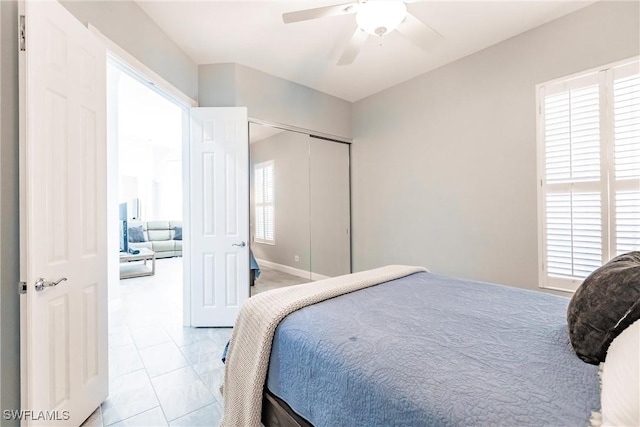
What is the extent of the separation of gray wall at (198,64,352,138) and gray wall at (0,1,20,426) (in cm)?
187

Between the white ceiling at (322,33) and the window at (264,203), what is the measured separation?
115 centimetres

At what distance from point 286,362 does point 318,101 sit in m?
3.47

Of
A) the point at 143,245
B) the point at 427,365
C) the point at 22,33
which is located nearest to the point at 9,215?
the point at 22,33

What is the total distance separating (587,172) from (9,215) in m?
3.75

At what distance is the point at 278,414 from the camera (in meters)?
1.21

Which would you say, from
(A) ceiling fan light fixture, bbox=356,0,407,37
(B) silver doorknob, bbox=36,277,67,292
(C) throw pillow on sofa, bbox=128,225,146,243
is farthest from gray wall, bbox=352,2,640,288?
(C) throw pillow on sofa, bbox=128,225,146,243

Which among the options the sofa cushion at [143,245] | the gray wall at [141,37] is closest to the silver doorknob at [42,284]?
the gray wall at [141,37]

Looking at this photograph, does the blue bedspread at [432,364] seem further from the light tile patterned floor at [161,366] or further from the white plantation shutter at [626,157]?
the white plantation shutter at [626,157]

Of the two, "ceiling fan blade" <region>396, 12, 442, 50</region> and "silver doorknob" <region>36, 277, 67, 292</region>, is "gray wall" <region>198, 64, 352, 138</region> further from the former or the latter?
"silver doorknob" <region>36, 277, 67, 292</region>

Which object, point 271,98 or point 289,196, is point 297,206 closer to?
point 289,196

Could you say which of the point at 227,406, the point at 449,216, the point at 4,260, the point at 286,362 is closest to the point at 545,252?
the point at 449,216

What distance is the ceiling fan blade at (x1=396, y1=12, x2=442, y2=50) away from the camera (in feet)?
5.71

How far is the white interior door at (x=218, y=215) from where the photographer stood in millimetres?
2947

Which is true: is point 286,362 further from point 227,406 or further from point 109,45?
point 109,45
